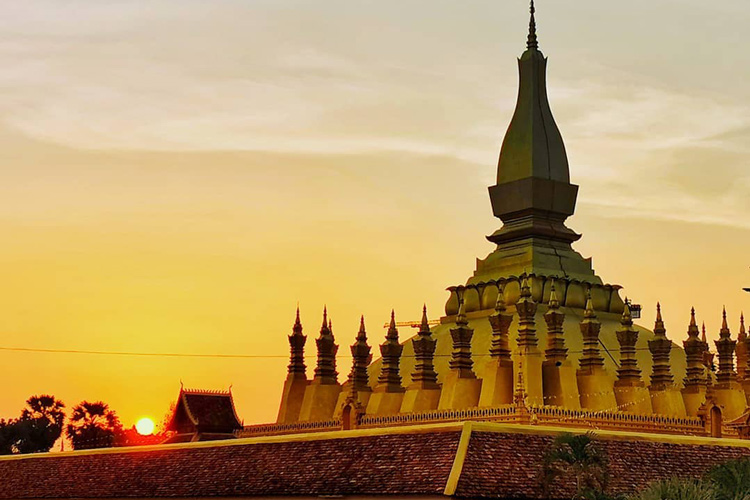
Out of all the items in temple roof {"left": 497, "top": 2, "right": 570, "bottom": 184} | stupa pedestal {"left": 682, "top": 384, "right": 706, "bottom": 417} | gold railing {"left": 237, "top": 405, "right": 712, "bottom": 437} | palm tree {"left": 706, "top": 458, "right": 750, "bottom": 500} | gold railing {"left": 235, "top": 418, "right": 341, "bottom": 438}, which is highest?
temple roof {"left": 497, "top": 2, "right": 570, "bottom": 184}

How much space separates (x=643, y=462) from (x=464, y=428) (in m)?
3.37

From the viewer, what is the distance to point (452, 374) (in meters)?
34.7

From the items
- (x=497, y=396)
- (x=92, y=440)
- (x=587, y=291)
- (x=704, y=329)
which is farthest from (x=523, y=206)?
(x=92, y=440)

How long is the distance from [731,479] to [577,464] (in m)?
2.36

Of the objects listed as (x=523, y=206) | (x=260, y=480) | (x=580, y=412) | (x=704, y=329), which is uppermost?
(x=523, y=206)

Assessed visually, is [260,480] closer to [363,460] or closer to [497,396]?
[363,460]

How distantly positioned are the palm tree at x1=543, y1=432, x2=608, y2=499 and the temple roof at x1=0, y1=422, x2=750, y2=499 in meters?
0.19

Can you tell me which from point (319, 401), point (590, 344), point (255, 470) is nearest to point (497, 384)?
Answer: point (590, 344)

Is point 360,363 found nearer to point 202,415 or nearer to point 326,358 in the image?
point 326,358

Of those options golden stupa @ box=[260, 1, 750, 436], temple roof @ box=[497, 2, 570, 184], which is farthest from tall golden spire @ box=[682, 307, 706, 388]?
temple roof @ box=[497, 2, 570, 184]

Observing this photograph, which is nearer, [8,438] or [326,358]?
[326,358]

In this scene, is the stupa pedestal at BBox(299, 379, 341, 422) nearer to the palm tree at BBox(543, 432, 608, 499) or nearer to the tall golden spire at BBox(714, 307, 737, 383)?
the tall golden spire at BBox(714, 307, 737, 383)

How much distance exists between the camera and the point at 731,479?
2250 centimetres

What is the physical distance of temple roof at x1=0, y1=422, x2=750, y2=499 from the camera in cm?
2269
